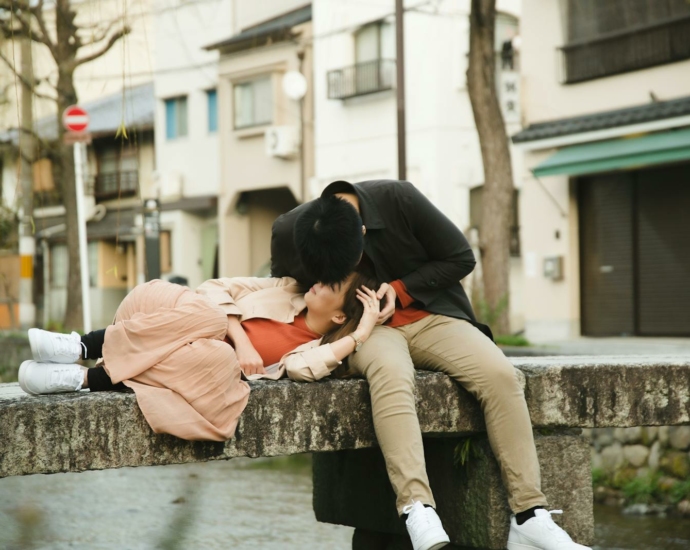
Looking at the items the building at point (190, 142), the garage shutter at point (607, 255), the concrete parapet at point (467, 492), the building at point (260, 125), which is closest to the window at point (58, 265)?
the building at point (190, 142)

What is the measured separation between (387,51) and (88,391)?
20.3 m

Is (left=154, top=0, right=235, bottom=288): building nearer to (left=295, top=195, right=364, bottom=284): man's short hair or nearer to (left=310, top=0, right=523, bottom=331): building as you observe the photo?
(left=310, top=0, right=523, bottom=331): building

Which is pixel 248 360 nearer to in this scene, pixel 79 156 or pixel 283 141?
pixel 79 156

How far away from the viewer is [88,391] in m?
3.79

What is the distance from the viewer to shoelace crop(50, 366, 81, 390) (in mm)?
3699

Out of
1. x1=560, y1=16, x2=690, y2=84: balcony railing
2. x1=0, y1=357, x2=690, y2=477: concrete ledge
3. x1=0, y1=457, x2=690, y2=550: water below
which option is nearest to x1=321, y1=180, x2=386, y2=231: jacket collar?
x1=0, y1=357, x2=690, y2=477: concrete ledge

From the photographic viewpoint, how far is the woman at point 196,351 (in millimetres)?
3666

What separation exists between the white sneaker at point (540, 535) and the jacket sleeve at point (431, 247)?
93cm

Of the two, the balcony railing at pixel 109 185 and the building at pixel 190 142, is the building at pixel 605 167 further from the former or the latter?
the balcony railing at pixel 109 185

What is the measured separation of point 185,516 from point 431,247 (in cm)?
388

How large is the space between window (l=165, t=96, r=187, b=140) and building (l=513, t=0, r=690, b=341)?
14075mm

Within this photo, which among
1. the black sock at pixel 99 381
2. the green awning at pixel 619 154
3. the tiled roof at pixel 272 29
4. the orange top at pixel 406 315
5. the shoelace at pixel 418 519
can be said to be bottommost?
the shoelace at pixel 418 519

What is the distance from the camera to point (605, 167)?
52.2ft

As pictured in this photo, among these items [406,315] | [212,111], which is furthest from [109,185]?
[406,315]
